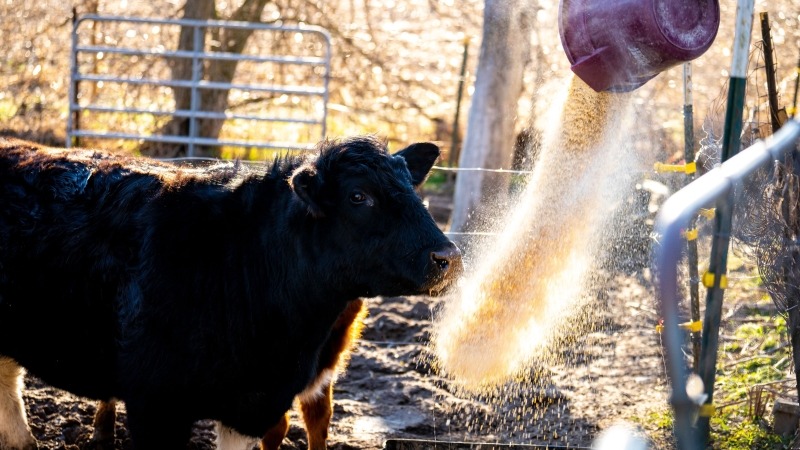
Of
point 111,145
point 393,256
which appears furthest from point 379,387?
point 111,145

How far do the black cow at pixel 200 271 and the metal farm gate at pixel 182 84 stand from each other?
765cm

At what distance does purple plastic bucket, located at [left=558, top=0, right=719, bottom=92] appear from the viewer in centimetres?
482

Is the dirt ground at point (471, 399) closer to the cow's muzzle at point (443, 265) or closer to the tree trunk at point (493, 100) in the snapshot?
the cow's muzzle at point (443, 265)

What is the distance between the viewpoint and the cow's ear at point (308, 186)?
3963 mm

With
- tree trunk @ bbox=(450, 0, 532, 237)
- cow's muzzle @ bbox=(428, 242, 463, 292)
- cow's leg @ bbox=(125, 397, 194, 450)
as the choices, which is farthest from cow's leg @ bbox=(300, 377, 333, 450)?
tree trunk @ bbox=(450, 0, 532, 237)

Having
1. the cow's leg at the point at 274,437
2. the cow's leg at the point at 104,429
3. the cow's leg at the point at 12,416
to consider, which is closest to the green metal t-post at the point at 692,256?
the cow's leg at the point at 274,437

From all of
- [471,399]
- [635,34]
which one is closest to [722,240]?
[635,34]

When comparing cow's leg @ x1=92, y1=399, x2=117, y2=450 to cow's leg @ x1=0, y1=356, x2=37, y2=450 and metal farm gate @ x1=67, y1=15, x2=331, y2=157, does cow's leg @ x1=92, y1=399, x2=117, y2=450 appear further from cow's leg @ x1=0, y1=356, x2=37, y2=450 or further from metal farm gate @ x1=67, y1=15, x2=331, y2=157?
metal farm gate @ x1=67, y1=15, x2=331, y2=157

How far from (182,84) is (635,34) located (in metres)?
8.46

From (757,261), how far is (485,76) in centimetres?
541

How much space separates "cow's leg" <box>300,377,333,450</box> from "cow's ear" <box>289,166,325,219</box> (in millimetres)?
1285

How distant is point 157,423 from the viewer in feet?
13.3

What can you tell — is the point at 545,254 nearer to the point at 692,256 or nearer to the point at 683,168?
the point at 692,256

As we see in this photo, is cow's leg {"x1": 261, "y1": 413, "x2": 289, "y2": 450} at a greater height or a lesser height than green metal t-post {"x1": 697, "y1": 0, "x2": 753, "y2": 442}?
lesser
